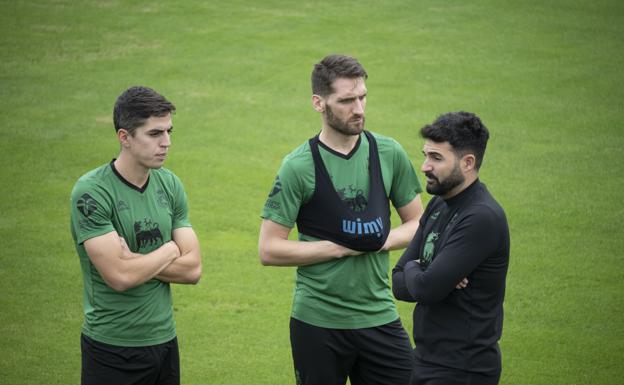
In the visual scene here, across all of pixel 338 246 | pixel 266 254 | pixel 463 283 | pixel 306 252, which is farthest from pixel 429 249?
pixel 266 254

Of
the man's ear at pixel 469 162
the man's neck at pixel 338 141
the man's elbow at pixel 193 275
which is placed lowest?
the man's elbow at pixel 193 275

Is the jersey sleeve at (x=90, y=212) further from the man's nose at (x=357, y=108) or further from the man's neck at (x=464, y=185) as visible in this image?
the man's neck at (x=464, y=185)

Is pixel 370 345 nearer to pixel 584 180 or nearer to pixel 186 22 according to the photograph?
pixel 584 180

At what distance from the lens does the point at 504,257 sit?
4.16m

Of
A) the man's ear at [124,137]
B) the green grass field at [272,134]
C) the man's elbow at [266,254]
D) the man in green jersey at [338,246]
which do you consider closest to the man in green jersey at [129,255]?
the man's ear at [124,137]

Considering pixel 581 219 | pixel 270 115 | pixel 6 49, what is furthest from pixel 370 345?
pixel 6 49

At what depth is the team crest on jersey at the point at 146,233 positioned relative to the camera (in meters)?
4.62

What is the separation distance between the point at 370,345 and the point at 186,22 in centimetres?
1372

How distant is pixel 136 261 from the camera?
4512 mm

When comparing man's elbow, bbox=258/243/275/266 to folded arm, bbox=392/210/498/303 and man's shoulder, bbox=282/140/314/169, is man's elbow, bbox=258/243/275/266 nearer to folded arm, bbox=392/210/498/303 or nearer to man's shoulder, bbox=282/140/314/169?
man's shoulder, bbox=282/140/314/169

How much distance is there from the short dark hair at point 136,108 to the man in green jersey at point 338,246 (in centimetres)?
81

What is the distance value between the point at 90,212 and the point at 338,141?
1466 mm

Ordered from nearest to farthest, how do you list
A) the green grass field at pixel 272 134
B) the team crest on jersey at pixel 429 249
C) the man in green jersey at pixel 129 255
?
the team crest on jersey at pixel 429 249
the man in green jersey at pixel 129 255
the green grass field at pixel 272 134

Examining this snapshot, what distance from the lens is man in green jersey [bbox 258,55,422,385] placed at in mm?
4781
